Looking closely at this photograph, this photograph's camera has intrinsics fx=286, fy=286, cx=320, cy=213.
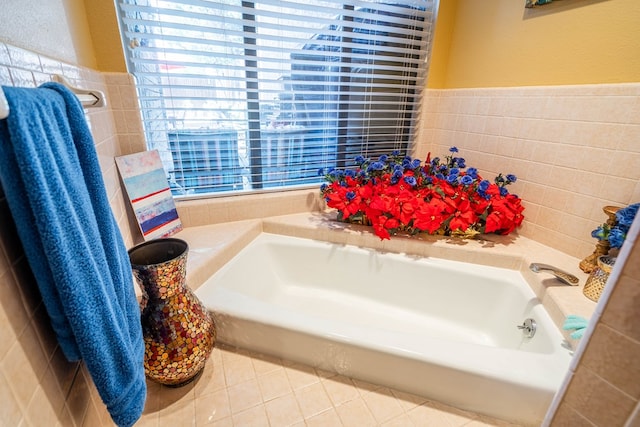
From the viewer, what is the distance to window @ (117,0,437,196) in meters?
1.29

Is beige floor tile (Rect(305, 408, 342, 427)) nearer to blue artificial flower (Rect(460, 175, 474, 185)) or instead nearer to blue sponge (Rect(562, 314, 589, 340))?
blue sponge (Rect(562, 314, 589, 340))

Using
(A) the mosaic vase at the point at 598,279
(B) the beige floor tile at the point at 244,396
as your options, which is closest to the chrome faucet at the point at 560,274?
(A) the mosaic vase at the point at 598,279

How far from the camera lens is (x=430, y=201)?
1.40 m

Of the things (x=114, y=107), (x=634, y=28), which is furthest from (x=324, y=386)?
(x=634, y=28)

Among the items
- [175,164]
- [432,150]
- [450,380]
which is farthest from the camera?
[432,150]

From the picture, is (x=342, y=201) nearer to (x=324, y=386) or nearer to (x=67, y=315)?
(x=324, y=386)

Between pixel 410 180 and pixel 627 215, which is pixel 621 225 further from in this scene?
pixel 410 180

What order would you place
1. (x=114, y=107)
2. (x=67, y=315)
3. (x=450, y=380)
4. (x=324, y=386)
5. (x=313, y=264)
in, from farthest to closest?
(x=313, y=264) → (x=114, y=107) → (x=324, y=386) → (x=450, y=380) → (x=67, y=315)

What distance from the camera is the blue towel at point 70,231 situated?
38cm

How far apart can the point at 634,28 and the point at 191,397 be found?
2.03 metres

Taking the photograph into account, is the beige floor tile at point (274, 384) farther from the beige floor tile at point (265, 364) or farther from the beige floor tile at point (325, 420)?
the beige floor tile at point (325, 420)

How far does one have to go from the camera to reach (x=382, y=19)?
1.59 m

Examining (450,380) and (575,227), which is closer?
(450,380)

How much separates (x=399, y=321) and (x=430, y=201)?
0.63 meters
